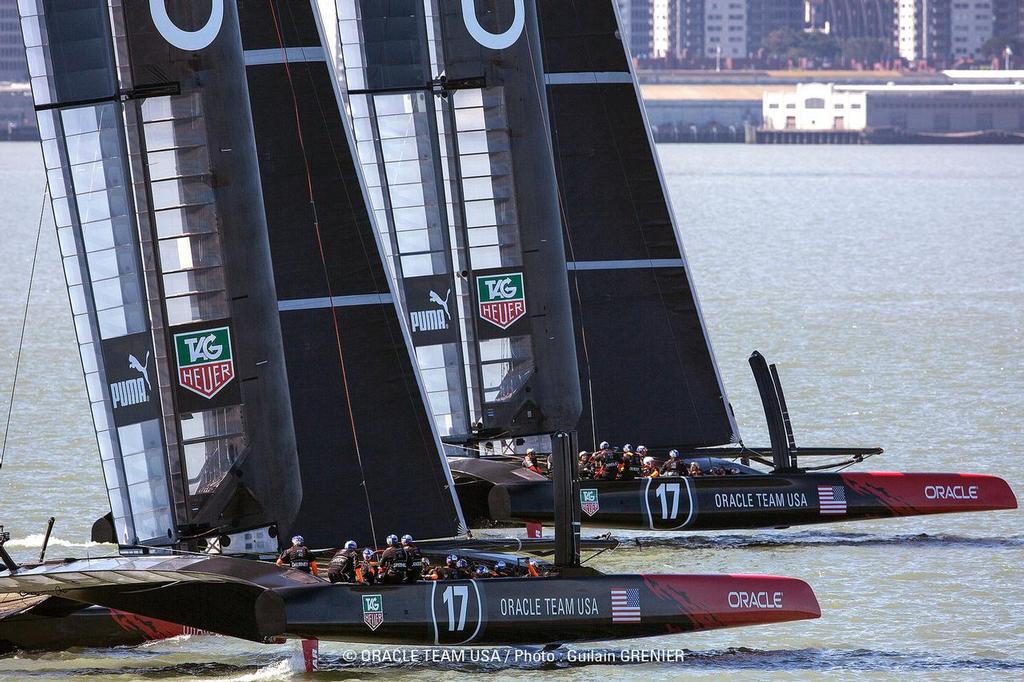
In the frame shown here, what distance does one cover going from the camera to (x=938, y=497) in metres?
19.2

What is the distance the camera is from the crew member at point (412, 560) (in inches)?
573

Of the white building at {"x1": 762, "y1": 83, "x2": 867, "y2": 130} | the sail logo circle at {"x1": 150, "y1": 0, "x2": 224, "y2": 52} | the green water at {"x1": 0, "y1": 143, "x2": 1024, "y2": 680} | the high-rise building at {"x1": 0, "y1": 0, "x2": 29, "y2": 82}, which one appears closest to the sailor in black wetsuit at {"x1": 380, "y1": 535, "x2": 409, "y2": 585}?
the green water at {"x1": 0, "y1": 143, "x2": 1024, "y2": 680}

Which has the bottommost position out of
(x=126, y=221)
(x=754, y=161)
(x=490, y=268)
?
(x=754, y=161)

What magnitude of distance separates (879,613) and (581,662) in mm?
3576

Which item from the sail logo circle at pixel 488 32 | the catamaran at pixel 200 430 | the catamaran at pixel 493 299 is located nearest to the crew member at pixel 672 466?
the catamaran at pixel 493 299

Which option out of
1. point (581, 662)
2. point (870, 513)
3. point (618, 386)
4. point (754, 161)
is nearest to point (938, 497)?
point (870, 513)

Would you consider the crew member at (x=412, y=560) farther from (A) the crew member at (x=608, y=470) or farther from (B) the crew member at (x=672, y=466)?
(B) the crew member at (x=672, y=466)

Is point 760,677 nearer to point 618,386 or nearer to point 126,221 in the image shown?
point 126,221

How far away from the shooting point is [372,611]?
1409 cm

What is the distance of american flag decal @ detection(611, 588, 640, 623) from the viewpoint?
47.0 feet

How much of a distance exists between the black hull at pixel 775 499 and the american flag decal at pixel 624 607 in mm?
4546

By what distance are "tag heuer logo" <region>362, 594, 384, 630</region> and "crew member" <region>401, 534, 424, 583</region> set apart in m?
0.44

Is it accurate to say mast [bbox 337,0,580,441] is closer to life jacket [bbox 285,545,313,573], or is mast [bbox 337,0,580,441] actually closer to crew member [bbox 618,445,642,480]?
crew member [bbox 618,445,642,480]

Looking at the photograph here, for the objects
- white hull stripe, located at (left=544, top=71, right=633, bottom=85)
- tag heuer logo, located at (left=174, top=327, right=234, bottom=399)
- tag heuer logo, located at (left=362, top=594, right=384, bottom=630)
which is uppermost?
white hull stripe, located at (left=544, top=71, right=633, bottom=85)
